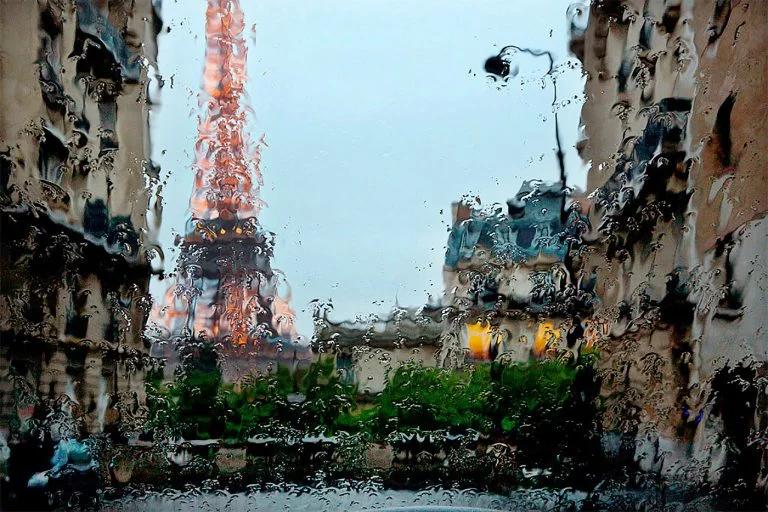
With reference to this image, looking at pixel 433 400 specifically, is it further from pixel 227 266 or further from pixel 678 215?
pixel 678 215

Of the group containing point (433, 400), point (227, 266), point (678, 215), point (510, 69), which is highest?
point (510, 69)

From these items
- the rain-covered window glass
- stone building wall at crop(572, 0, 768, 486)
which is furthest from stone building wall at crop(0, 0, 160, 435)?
stone building wall at crop(572, 0, 768, 486)

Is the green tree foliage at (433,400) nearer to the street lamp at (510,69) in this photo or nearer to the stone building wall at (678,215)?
the stone building wall at (678,215)

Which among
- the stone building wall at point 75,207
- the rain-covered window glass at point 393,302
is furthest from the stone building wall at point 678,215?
the stone building wall at point 75,207

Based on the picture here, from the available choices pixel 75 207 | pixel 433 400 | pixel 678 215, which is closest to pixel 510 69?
pixel 678 215

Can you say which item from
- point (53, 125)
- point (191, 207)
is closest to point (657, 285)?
point (191, 207)

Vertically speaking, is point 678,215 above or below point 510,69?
below

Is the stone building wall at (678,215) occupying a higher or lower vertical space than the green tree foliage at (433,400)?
higher

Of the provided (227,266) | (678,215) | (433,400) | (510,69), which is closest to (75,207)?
(227,266)

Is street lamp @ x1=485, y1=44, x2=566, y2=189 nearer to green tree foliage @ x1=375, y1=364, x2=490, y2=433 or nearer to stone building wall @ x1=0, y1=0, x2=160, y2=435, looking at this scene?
green tree foliage @ x1=375, y1=364, x2=490, y2=433
